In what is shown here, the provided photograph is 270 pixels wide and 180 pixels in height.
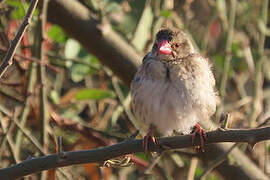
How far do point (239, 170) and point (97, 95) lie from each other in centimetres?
122

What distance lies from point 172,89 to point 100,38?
1007mm

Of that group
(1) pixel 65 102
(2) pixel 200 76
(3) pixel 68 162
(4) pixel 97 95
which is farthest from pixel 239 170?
(3) pixel 68 162

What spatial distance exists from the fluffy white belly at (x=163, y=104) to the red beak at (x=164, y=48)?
247 mm

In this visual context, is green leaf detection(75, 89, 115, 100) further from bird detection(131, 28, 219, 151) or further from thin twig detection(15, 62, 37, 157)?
bird detection(131, 28, 219, 151)

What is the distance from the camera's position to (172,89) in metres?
3.43

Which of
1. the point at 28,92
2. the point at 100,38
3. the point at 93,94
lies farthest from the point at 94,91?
the point at 28,92

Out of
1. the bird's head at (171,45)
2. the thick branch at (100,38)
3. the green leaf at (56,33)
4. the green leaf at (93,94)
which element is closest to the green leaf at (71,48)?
the green leaf at (56,33)

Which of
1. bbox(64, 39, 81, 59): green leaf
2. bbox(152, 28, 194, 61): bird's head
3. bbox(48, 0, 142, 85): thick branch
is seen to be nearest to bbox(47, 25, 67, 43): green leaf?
bbox(64, 39, 81, 59): green leaf

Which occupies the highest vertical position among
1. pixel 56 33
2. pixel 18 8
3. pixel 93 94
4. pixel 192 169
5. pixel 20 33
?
pixel 18 8

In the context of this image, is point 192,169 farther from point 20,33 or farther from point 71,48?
point 20,33

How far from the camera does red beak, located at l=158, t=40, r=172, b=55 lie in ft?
11.9

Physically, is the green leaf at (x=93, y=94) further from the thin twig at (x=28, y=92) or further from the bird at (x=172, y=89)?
the bird at (x=172, y=89)

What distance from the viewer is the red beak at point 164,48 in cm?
364

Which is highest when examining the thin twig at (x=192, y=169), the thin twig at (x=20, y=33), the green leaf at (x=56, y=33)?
the thin twig at (x=20, y=33)
